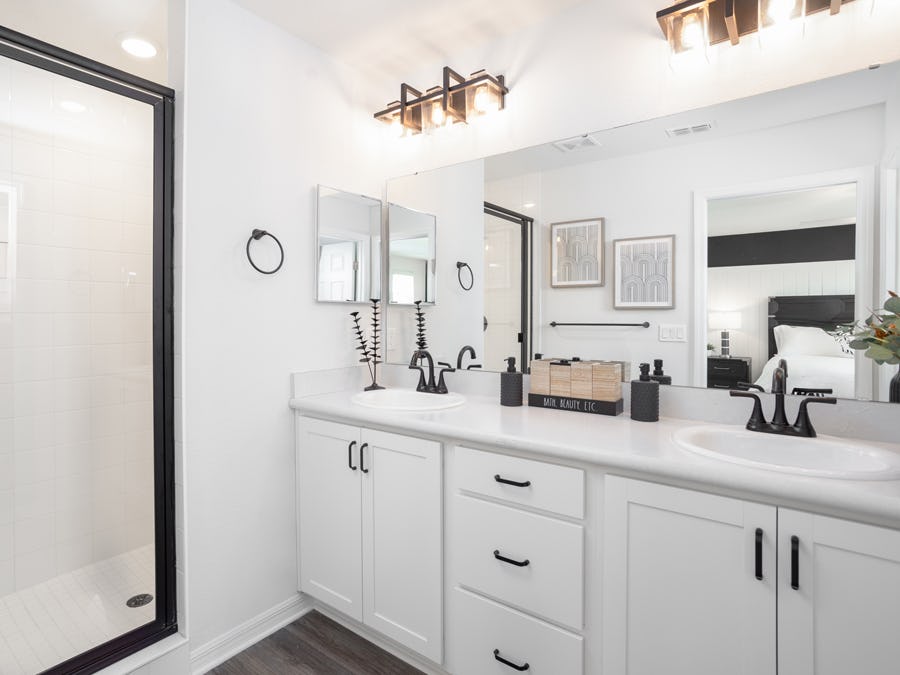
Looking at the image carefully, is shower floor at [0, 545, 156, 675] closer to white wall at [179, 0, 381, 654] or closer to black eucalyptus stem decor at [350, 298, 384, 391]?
white wall at [179, 0, 381, 654]

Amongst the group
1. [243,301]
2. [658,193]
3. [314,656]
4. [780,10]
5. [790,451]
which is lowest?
[314,656]

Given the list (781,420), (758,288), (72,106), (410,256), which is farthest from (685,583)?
(72,106)

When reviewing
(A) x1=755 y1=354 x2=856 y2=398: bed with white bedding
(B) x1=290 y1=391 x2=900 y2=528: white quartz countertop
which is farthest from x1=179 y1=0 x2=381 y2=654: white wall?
(A) x1=755 y1=354 x2=856 y2=398: bed with white bedding

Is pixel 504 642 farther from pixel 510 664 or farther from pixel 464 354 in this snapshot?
pixel 464 354

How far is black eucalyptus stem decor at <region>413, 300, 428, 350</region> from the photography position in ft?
8.00

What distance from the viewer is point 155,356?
1.76 metres

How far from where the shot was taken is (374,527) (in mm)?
1789

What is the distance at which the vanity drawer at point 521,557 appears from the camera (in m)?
1.33

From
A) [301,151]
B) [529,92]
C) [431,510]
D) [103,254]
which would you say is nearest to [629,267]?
[529,92]

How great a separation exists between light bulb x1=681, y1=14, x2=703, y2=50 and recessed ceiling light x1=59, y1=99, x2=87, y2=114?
2.17 metres

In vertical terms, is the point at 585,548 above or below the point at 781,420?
below

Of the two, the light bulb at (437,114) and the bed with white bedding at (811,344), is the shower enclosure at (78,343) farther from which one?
the bed with white bedding at (811,344)

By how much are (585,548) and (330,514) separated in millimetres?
1077

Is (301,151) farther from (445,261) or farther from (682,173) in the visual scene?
(682,173)
